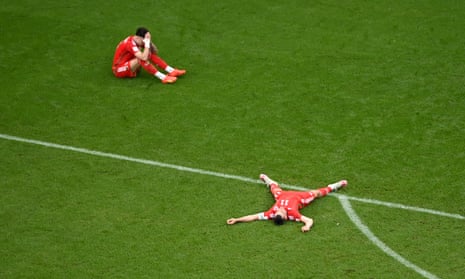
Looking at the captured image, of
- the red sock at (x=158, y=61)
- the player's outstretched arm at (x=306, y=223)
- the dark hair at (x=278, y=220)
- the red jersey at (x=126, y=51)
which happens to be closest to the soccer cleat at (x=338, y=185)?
the player's outstretched arm at (x=306, y=223)

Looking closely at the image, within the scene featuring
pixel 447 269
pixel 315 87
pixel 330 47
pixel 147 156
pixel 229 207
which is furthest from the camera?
pixel 330 47

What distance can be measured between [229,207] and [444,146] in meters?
4.03

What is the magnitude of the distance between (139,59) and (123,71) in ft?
1.66

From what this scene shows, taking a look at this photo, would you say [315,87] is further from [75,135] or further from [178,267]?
[178,267]

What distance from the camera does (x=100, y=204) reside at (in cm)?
1200

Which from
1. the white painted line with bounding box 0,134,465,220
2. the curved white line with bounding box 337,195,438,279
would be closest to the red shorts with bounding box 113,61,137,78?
the white painted line with bounding box 0,134,465,220

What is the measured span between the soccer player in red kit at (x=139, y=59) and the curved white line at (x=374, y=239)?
525cm

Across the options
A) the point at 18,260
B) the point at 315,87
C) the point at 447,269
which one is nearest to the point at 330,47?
the point at 315,87

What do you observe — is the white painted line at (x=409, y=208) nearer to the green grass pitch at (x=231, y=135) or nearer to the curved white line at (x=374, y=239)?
the green grass pitch at (x=231, y=135)

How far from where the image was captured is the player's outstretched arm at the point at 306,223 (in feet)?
36.7

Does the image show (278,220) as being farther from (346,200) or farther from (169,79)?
(169,79)

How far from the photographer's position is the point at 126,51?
51.8ft

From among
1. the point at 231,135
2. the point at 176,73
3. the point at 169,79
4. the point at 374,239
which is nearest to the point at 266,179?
the point at 231,135

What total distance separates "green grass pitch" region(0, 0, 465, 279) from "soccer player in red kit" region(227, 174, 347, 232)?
135 millimetres
